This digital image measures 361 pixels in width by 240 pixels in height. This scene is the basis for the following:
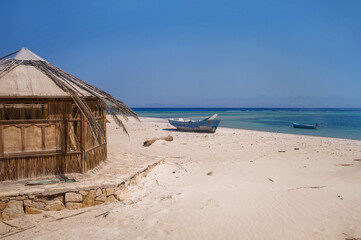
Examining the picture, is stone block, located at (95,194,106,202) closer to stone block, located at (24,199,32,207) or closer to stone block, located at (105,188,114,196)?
stone block, located at (105,188,114,196)

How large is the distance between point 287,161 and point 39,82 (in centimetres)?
1002

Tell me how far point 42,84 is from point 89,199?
330 centimetres

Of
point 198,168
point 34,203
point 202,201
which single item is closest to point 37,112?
point 34,203

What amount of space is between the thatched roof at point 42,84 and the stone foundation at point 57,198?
132 centimetres

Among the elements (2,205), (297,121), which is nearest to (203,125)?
(2,205)

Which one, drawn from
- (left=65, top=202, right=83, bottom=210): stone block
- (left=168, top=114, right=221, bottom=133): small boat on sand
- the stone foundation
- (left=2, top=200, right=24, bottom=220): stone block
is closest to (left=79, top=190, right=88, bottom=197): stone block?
the stone foundation

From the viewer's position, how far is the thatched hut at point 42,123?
6617 mm

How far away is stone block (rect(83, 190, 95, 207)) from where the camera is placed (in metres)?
6.33

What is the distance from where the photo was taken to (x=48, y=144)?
703 cm

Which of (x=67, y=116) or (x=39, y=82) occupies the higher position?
(x=39, y=82)

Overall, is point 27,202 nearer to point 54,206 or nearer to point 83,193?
point 54,206

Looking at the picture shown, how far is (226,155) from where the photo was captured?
13227 millimetres

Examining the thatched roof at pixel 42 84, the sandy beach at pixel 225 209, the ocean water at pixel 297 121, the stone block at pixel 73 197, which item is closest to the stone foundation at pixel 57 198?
the stone block at pixel 73 197

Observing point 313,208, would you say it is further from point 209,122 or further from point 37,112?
point 209,122
